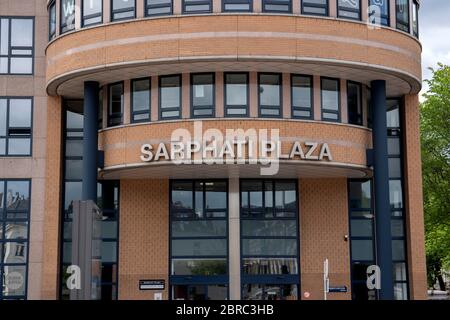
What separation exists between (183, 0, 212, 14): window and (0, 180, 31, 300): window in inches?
363

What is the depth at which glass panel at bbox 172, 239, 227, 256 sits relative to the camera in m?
25.5

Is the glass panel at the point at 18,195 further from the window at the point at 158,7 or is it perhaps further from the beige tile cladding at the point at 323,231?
the beige tile cladding at the point at 323,231

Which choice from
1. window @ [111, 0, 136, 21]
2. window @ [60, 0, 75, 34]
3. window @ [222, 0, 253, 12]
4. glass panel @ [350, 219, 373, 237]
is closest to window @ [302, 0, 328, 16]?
window @ [222, 0, 253, 12]

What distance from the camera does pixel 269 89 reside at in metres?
23.1

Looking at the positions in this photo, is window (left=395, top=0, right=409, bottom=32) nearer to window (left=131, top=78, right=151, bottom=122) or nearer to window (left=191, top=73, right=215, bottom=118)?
window (left=191, top=73, right=215, bottom=118)

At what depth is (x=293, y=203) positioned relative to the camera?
84.8ft

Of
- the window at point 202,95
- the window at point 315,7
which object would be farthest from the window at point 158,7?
the window at point 315,7

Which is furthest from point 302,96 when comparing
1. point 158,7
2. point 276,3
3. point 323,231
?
point 158,7

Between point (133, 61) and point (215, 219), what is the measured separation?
678 cm

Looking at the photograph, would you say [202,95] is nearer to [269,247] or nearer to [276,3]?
[276,3]

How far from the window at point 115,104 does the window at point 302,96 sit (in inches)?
236

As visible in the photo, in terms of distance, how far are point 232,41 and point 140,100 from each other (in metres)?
3.96
